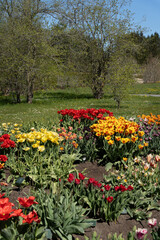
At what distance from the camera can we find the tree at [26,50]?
Result: 1533 cm

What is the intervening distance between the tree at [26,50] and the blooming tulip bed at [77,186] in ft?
36.5

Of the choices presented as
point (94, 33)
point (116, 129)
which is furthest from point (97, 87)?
point (116, 129)

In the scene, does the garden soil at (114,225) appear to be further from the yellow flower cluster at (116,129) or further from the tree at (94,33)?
the tree at (94,33)

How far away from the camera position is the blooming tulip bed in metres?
2.30

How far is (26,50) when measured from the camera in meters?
16.0

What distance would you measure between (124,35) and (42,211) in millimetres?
18000

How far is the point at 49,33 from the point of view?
16.5m

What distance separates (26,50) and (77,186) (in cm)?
1432

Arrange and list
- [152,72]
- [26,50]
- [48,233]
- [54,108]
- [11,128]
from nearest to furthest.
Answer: [48,233] < [11,128] < [54,108] < [26,50] < [152,72]

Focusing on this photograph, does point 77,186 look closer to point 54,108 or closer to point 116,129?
point 116,129

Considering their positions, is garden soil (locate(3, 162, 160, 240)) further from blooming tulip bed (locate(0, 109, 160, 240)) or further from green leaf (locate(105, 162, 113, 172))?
green leaf (locate(105, 162, 113, 172))

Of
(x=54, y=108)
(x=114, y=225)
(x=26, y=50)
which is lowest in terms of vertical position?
(x=114, y=225)

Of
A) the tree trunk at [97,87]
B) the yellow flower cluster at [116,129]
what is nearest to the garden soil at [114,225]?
the yellow flower cluster at [116,129]

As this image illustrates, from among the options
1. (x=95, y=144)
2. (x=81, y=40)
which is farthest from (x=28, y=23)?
(x=95, y=144)
